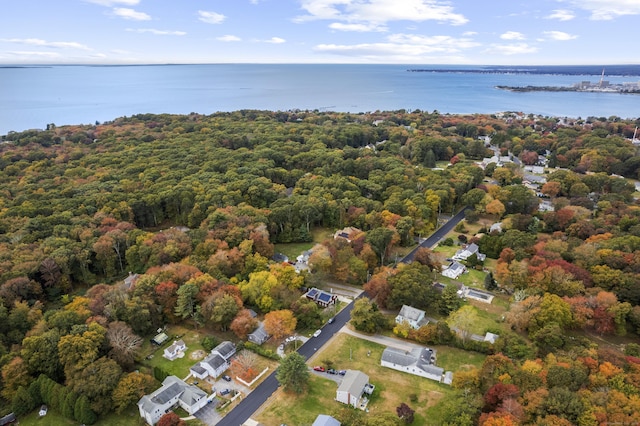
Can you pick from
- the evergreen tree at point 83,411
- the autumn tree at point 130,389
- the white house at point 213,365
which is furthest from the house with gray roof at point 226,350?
the evergreen tree at point 83,411

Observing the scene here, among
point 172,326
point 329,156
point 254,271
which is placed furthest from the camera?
point 329,156

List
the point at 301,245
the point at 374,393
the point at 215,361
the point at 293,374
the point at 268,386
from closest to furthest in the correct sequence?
the point at 293,374 → the point at 374,393 → the point at 268,386 → the point at 215,361 → the point at 301,245

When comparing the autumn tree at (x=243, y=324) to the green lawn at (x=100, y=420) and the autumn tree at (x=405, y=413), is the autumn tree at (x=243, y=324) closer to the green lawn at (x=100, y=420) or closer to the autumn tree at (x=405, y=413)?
the green lawn at (x=100, y=420)

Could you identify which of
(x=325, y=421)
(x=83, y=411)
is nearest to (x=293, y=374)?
(x=325, y=421)

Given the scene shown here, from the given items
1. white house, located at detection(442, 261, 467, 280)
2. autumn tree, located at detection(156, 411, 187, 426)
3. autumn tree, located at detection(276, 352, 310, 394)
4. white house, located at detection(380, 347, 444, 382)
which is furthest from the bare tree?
white house, located at detection(442, 261, 467, 280)

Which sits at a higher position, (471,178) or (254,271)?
(471,178)

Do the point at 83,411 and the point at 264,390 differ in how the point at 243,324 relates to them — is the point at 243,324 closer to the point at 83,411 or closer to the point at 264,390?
the point at 264,390

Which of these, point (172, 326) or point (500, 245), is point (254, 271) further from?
point (500, 245)

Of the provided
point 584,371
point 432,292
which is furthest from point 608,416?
point 432,292
